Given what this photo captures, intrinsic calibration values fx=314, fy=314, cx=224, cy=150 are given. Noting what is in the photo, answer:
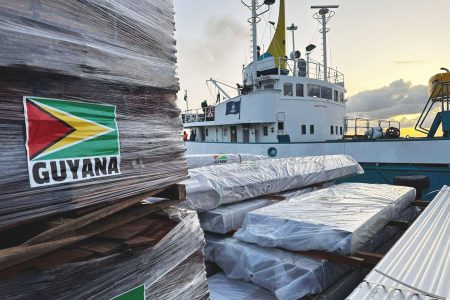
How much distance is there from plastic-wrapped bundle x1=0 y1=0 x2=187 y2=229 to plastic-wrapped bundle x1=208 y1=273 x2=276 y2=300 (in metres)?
1.34

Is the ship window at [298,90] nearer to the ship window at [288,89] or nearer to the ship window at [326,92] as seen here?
the ship window at [288,89]

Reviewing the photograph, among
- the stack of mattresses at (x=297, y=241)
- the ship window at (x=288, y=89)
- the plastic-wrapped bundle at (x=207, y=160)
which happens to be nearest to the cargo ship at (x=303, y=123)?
the ship window at (x=288, y=89)

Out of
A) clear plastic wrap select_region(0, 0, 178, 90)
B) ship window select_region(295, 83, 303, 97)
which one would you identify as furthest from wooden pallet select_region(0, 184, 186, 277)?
ship window select_region(295, 83, 303, 97)

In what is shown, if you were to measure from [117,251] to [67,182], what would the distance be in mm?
361

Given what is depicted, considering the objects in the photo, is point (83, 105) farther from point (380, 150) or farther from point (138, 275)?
point (380, 150)

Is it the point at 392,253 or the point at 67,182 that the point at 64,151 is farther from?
the point at 392,253

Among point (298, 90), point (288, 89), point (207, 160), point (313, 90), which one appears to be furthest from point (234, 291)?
point (313, 90)

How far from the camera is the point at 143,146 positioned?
1437 mm

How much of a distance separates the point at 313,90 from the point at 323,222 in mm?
11035

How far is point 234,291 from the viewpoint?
254cm

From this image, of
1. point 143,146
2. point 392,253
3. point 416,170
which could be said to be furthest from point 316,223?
point 416,170

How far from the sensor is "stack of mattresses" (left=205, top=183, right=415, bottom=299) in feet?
7.37

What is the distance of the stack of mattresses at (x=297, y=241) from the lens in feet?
7.37

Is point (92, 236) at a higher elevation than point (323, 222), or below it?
higher
